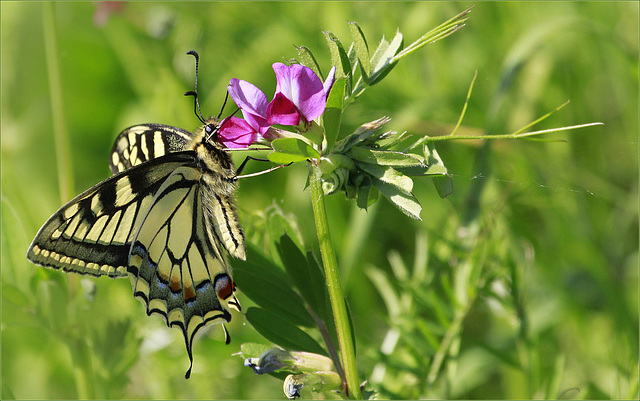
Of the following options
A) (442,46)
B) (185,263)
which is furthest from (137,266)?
(442,46)

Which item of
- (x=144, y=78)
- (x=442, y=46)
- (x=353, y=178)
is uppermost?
(x=144, y=78)

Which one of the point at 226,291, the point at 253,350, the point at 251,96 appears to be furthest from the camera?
the point at 226,291

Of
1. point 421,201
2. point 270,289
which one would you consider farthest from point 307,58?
point 421,201

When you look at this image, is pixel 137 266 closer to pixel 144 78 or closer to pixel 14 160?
pixel 144 78

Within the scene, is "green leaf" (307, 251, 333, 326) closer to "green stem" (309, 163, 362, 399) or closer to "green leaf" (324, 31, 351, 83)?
"green stem" (309, 163, 362, 399)

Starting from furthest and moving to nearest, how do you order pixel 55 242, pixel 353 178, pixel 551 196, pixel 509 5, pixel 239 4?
pixel 239 4 < pixel 509 5 < pixel 551 196 < pixel 55 242 < pixel 353 178

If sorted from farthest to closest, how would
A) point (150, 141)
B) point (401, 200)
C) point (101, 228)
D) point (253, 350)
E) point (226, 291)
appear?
point (150, 141), point (101, 228), point (226, 291), point (253, 350), point (401, 200)

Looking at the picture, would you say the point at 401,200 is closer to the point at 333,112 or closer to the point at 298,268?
the point at 333,112
